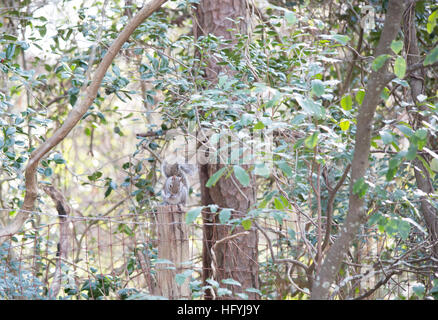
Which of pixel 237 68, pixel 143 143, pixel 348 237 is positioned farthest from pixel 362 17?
pixel 348 237

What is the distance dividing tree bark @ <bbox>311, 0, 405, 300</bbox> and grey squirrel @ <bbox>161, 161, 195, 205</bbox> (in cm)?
117

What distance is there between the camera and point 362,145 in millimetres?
1306

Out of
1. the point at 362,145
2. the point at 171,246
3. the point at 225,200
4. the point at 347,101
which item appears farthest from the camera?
the point at 225,200

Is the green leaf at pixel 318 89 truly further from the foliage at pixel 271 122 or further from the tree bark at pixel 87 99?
the tree bark at pixel 87 99

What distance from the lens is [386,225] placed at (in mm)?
1310

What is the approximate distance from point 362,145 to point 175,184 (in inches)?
51.3

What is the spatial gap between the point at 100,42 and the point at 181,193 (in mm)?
892

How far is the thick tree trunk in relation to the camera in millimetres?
2686

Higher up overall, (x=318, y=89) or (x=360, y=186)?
(x=318, y=89)

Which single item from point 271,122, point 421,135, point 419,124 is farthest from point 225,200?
point 421,135

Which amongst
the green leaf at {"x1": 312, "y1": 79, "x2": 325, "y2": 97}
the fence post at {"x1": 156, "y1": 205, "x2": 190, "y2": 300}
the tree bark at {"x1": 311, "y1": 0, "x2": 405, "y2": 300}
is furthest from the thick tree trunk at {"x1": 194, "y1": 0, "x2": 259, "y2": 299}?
the green leaf at {"x1": 312, "y1": 79, "x2": 325, "y2": 97}

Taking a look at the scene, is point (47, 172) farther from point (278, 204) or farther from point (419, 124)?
point (419, 124)

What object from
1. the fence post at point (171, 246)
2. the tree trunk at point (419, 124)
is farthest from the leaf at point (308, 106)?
the tree trunk at point (419, 124)
